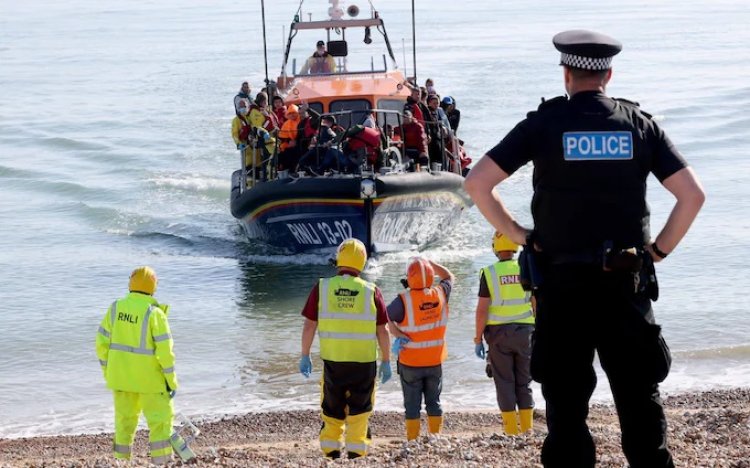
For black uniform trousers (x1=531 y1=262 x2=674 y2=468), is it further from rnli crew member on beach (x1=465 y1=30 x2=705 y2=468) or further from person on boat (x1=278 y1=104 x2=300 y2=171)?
person on boat (x1=278 y1=104 x2=300 y2=171)

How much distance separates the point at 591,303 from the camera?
3.50 meters

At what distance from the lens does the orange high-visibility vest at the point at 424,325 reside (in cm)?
630

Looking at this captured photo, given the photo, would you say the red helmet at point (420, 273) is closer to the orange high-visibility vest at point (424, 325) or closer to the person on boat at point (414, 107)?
the orange high-visibility vest at point (424, 325)

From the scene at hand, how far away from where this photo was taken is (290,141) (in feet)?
43.2

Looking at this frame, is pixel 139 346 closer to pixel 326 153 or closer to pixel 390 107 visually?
pixel 326 153

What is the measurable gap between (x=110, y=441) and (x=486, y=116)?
19136 mm

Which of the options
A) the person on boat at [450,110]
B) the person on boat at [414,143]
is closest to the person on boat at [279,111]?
the person on boat at [414,143]

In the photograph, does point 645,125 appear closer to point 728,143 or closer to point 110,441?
point 110,441

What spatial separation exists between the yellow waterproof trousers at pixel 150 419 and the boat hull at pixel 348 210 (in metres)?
6.60

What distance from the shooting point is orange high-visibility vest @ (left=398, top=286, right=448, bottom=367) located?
248 inches

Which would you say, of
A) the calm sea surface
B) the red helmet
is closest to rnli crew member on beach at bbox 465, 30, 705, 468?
the red helmet

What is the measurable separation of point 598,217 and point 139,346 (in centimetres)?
310

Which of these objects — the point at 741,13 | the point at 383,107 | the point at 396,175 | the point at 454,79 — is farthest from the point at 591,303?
the point at 741,13

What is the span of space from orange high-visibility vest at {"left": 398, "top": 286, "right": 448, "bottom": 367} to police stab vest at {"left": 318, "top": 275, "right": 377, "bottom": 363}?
477 mm
